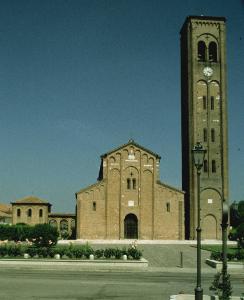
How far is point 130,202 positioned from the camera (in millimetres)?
52406

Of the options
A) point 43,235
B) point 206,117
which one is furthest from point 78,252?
point 206,117

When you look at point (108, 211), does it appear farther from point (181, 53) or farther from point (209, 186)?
point (181, 53)

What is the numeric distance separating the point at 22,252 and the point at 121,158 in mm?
26819

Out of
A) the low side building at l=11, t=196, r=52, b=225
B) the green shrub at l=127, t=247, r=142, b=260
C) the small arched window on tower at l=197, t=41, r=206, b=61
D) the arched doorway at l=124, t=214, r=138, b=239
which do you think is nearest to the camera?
the green shrub at l=127, t=247, r=142, b=260

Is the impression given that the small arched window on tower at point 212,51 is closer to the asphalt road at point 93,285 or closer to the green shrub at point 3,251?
the green shrub at point 3,251

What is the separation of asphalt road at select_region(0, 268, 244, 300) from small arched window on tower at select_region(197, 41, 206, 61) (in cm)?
3637

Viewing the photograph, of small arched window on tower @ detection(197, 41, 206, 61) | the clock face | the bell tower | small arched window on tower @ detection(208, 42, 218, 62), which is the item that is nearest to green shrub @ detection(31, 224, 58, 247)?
the bell tower

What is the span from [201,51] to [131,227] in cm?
2275

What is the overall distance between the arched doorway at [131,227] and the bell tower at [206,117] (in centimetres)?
624

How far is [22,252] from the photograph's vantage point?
27375mm

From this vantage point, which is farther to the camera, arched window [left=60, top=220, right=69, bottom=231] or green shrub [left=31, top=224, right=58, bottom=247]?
arched window [left=60, top=220, right=69, bottom=231]

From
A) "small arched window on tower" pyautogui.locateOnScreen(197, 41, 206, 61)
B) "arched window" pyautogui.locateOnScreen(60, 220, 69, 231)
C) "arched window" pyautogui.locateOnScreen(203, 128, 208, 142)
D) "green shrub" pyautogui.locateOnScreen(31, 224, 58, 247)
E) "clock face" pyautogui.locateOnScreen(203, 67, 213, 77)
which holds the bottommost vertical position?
"arched window" pyautogui.locateOnScreen(60, 220, 69, 231)

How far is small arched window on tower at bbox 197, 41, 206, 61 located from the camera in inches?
2146

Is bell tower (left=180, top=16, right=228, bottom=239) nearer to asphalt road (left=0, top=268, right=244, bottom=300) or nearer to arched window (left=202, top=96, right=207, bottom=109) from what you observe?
arched window (left=202, top=96, right=207, bottom=109)
